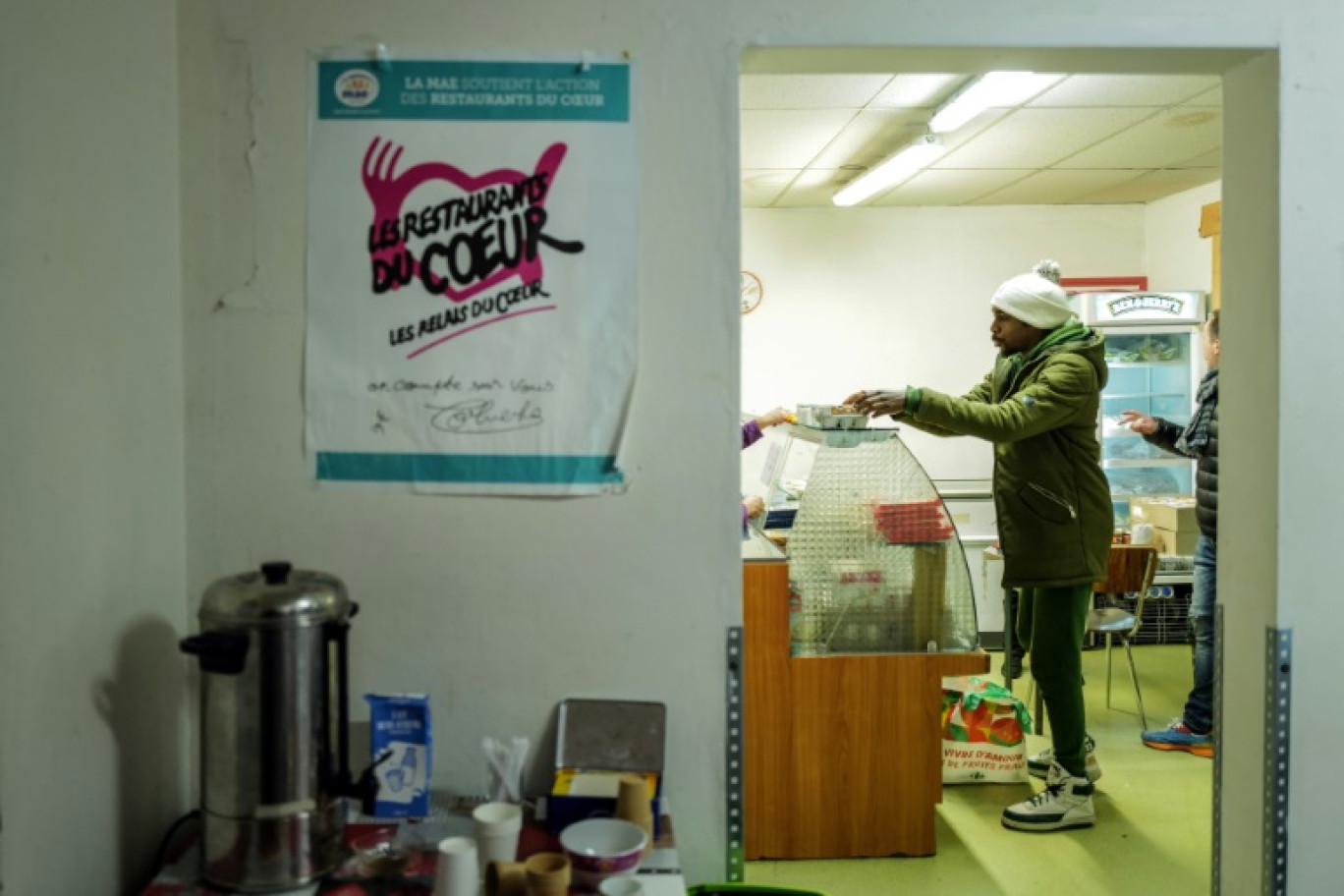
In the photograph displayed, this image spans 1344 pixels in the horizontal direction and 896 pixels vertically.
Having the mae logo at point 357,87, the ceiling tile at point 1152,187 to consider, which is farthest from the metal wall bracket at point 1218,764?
the ceiling tile at point 1152,187

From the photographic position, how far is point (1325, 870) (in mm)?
2080

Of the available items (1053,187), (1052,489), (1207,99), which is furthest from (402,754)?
(1053,187)

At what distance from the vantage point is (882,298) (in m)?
6.72

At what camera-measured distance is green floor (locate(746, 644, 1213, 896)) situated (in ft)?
10.3

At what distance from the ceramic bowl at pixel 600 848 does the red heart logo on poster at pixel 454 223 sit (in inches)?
37.9

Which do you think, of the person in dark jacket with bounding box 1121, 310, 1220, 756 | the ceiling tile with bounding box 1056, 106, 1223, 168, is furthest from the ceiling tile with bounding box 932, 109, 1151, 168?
the person in dark jacket with bounding box 1121, 310, 1220, 756

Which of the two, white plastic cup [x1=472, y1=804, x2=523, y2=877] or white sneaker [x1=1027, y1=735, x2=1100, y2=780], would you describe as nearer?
white plastic cup [x1=472, y1=804, x2=523, y2=877]

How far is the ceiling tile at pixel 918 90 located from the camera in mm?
3998

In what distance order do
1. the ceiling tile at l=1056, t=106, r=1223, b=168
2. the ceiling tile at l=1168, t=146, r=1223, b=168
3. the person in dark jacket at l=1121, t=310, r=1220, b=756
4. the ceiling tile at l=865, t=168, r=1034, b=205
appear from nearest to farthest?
1. the person in dark jacket at l=1121, t=310, r=1220, b=756
2. the ceiling tile at l=1056, t=106, r=1223, b=168
3. the ceiling tile at l=1168, t=146, r=1223, b=168
4. the ceiling tile at l=865, t=168, r=1034, b=205

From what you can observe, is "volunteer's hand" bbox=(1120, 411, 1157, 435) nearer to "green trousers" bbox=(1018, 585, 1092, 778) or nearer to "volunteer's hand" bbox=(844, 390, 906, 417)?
"green trousers" bbox=(1018, 585, 1092, 778)

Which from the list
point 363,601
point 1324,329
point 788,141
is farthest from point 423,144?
point 788,141

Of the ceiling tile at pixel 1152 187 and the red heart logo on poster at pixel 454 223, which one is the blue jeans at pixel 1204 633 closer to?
the ceiling tile at pixel 1152 187

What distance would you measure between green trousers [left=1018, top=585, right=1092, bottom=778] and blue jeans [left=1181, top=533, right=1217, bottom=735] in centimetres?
112

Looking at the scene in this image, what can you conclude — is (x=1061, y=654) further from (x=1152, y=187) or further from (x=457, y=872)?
(x=1152, y=187)
